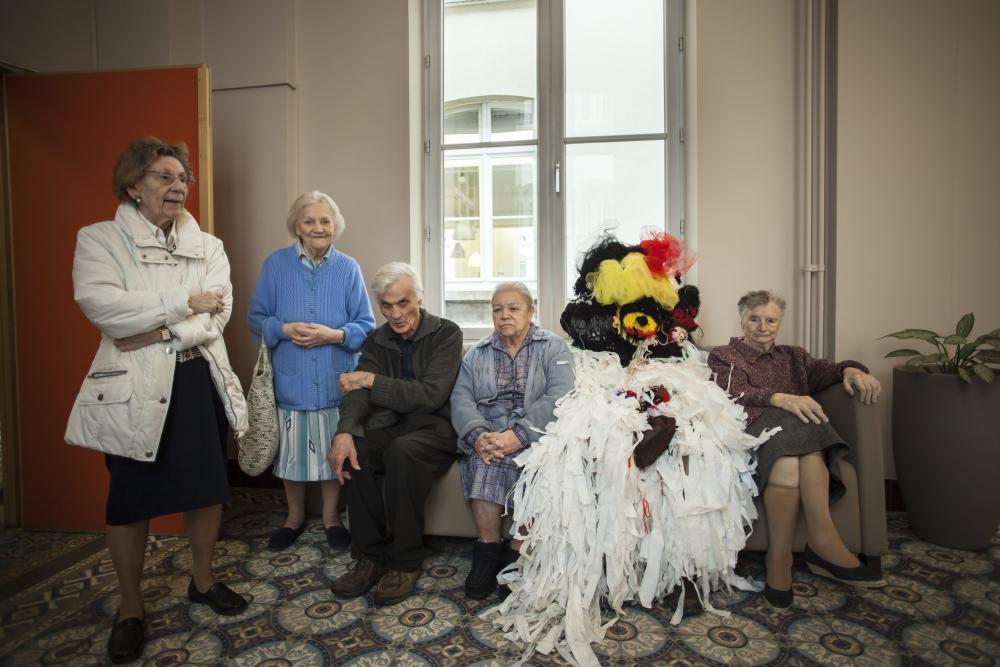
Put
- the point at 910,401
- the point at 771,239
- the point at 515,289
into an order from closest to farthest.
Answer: the point at 515,289 < the point at 910,401 < the point at 771,239

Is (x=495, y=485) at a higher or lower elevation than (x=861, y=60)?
lower

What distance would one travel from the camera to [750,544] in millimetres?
1919

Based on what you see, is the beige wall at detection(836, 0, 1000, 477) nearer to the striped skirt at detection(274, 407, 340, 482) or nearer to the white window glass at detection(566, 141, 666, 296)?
the white window glass at detection(566, 141, 666, 296)

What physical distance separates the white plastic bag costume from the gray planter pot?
37.8 inches

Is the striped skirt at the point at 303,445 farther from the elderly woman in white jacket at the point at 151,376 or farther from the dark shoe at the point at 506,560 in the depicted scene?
the dark shoe at the point at 506,560

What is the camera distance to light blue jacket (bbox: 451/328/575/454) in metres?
1.96

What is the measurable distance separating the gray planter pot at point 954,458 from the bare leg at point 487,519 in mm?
1916

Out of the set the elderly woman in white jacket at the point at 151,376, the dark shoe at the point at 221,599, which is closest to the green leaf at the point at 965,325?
the elderly woman in white jacket at the point at 151,376

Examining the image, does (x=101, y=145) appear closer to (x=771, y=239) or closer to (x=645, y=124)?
(x=645, y=124)

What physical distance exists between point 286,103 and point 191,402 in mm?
2009

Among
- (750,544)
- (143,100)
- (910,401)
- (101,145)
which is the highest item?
(143,100)

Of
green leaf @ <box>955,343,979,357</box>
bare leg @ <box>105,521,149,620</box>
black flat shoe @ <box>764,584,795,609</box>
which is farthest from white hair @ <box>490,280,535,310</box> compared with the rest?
green leaf @ <box>955,343,979,357</box>

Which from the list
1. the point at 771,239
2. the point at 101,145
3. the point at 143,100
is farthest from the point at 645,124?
the point at 101,145

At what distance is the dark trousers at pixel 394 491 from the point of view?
189 centimetres
